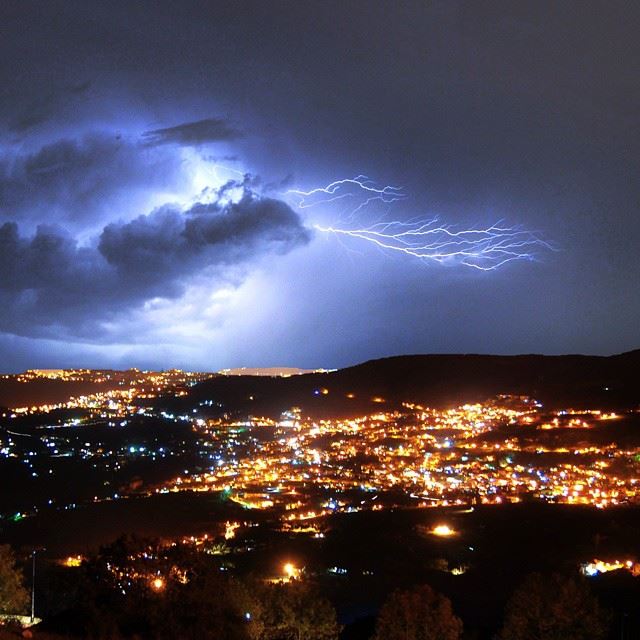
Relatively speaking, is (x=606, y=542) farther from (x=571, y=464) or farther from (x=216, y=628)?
(x=216, y=628)

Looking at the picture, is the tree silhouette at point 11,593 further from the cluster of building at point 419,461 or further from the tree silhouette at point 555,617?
the cluster of building at point 419,461

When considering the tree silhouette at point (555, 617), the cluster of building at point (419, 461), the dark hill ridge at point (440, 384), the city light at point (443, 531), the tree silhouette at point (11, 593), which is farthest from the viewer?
the dark hill ridge at point (440, 384)

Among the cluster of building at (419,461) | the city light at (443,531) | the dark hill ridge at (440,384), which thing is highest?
the dark hill ridge at (440,384)

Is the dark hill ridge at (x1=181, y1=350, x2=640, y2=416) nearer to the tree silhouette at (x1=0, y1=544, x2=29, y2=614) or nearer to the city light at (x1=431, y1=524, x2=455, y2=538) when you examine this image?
the city light at (x1=431, y1=524, x2=455, y2=538)

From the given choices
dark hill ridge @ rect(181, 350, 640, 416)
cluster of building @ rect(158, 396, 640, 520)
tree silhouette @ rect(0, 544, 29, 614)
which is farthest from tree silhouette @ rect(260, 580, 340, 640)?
dark hill ridge @ rect(181, 350, 640, 416)

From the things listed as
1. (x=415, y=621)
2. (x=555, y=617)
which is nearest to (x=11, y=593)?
(x=415, y=621)

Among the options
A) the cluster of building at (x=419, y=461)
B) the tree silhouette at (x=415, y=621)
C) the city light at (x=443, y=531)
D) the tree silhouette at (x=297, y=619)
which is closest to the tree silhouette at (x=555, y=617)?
the tree silhouette at (x=415, y=621)
